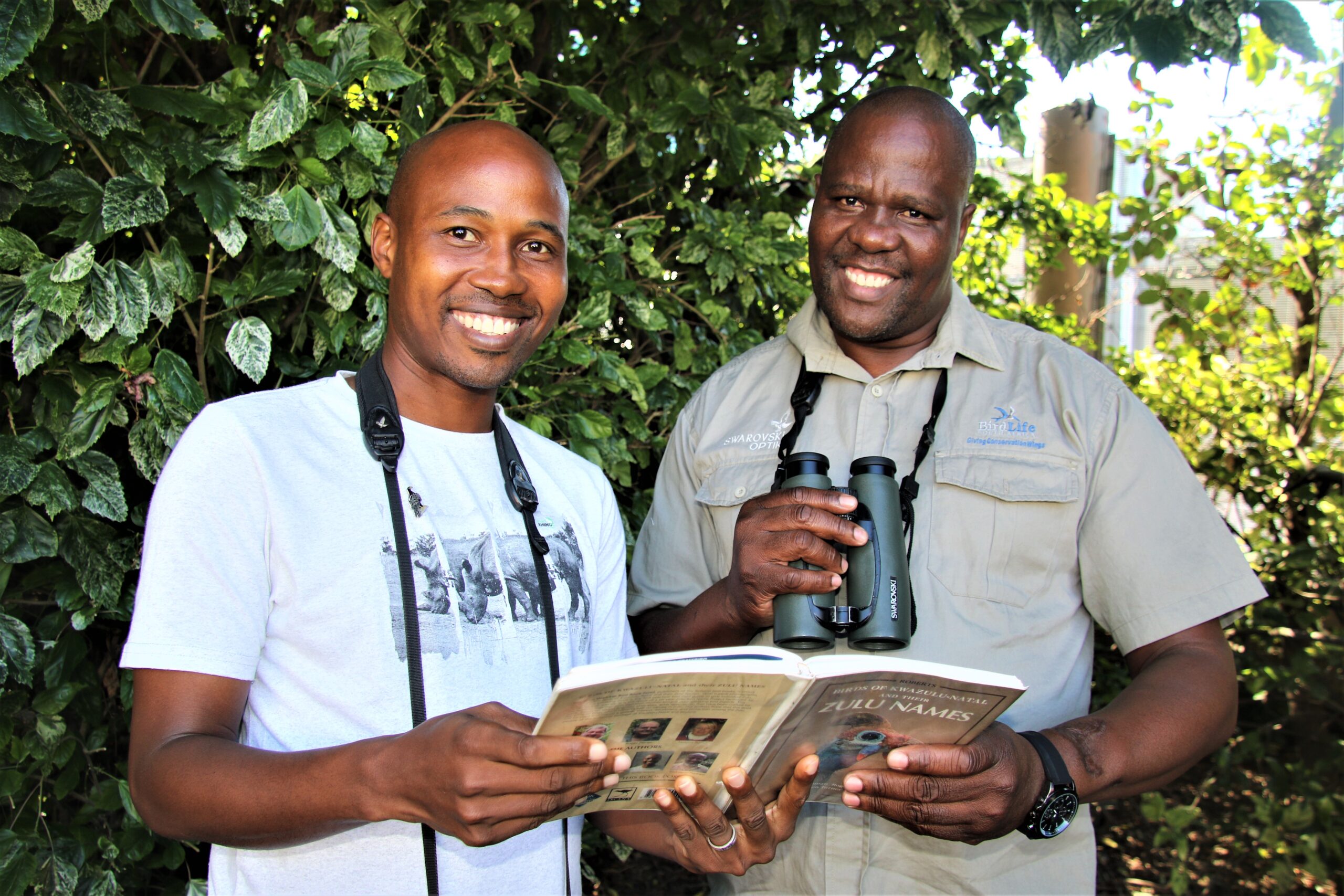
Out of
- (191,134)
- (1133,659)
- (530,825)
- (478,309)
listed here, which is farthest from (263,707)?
(1133,659)

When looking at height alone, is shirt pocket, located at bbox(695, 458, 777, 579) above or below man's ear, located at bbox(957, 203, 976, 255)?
below

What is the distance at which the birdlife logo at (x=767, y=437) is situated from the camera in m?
2.53

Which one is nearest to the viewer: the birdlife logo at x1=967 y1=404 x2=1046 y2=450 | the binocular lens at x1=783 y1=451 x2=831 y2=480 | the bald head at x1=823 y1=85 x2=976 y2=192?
the binocular lens at x1=783 y1=451 x2=831 y2=480

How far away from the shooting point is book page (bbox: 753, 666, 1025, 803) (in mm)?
1533

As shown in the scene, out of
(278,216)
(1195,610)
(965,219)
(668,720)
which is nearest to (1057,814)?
(1195,610)

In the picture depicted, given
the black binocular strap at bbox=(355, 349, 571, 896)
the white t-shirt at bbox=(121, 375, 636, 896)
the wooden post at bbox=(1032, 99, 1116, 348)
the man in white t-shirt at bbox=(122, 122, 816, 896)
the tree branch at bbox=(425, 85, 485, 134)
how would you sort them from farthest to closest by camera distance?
1. the wooden post at bbox=(1032, 99, 1116, 348)
2. the tree branch at bbox=(425, 85, 485, 134)
3. the black binocular strap at bbox=(355, 349, 571, 896)
4. the white t-shirt at bbox=(121, 375, 636, 896)
5. the man in white t-shirt at bbox=(122, 122, 816, 896)

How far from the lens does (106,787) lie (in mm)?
2307

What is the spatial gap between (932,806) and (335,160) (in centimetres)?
184

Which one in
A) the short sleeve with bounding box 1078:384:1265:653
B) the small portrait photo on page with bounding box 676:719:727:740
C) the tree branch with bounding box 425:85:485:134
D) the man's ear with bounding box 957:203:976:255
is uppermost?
the tree branch with bounding box 425:85:485:134

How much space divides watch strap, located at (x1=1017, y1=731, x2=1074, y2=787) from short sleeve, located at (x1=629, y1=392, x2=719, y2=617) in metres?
0.86

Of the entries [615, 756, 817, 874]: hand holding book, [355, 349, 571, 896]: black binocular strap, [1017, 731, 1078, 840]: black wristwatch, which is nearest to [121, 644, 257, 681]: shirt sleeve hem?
[355, 349, 571, 896]: black binocular strap

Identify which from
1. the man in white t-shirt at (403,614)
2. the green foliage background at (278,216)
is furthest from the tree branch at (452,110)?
the man in white t-shirt at (403,614)

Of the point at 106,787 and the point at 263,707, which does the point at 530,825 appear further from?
the point at 106,787

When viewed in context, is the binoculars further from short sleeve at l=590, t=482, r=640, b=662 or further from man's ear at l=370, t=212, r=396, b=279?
man's ear at l=370, t=212, r=396, b=279
